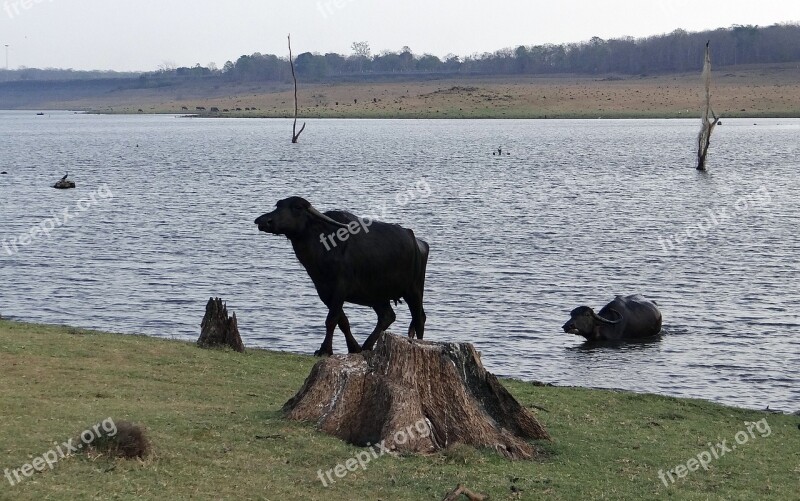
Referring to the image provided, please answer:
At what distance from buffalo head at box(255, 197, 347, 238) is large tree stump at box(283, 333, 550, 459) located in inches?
192

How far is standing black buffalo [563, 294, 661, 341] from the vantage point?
24.9 m

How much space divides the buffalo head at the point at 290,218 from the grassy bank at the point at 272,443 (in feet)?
7.14

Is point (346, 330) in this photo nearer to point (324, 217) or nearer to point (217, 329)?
point (324, 217)

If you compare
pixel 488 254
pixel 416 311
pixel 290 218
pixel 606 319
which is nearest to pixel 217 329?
pixel 290 218

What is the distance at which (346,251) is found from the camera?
17.0 meters

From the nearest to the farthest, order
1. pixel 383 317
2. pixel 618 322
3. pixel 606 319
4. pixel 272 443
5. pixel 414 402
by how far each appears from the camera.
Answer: pixel 272 443
pixel 414 402
pixel 383 317
pixel 618 322
pixel 606 319

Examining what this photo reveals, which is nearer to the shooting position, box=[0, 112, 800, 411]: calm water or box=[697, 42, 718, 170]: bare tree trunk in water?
box=[0, 112, 800, 411]: calm water

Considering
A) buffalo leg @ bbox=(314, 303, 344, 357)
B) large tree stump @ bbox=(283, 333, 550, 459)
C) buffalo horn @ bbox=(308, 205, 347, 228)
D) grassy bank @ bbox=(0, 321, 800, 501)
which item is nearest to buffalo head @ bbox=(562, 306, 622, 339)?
grassy bank @ bbox=(0, 321, 800, 501)

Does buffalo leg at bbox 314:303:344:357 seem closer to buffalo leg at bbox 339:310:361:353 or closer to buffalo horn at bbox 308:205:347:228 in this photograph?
buffalo leg at bbox 339:310:361:353

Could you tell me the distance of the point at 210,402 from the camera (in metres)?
13.7

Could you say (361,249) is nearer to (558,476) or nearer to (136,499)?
(558,476)

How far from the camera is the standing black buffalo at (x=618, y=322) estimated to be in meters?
24.9

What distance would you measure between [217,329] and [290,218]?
272 cm

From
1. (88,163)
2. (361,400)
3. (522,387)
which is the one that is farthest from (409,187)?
(361,400)
